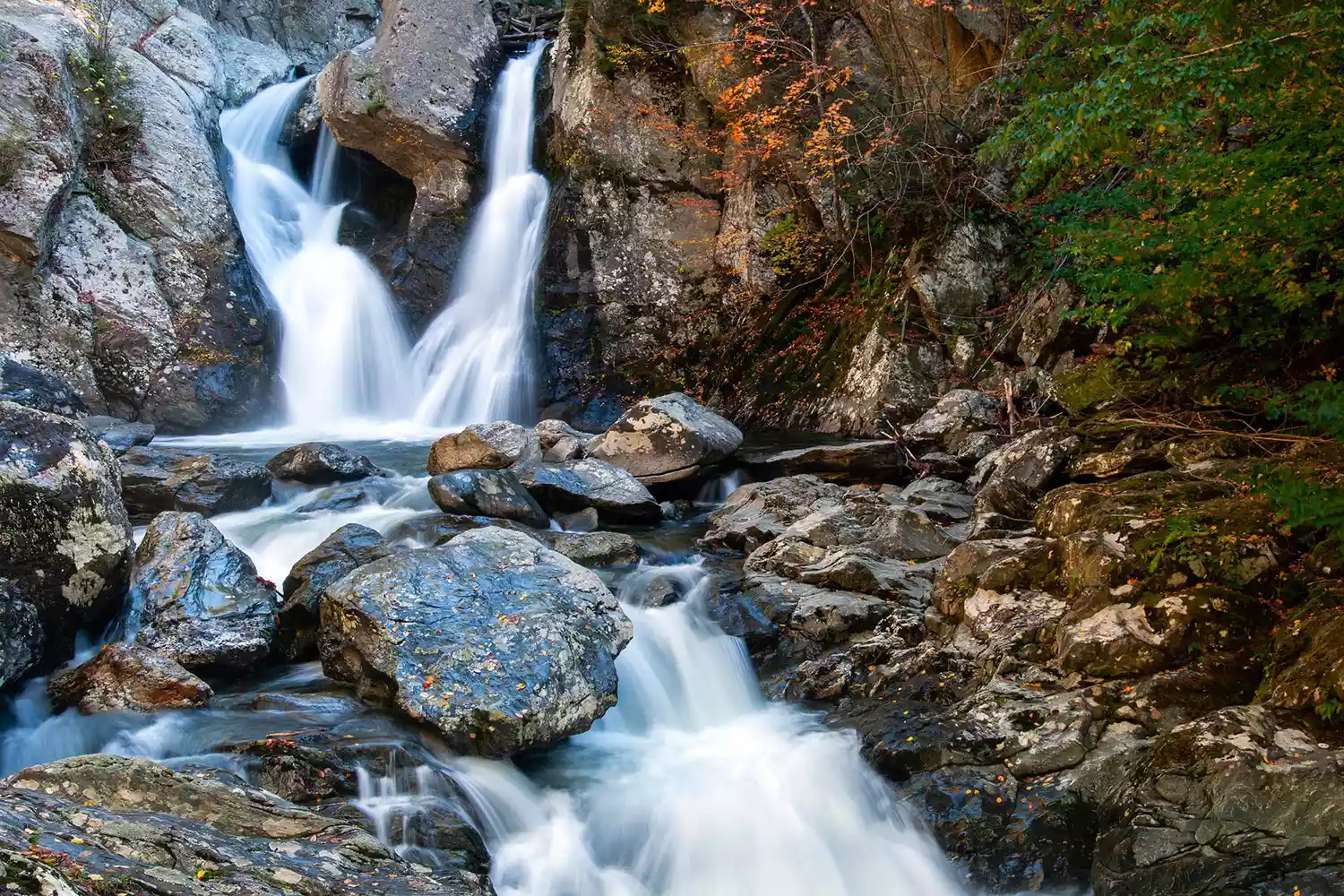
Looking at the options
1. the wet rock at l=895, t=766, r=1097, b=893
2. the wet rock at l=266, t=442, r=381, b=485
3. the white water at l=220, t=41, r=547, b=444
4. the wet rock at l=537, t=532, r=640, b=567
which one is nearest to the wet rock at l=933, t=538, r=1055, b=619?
the wet rock at l=895, t=766, r=1097, b=893

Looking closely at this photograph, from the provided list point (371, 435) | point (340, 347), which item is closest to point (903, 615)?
point (371, 435)

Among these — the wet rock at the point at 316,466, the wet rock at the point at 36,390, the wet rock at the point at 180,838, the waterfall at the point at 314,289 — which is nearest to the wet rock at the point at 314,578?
the wet rock at the point at 180,838

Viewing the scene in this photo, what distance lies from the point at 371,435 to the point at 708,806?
9.55m

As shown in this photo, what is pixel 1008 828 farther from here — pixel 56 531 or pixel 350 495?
pixel 350 495

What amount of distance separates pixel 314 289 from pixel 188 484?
7800 mm

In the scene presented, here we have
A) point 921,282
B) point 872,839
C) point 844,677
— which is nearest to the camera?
point 872,839

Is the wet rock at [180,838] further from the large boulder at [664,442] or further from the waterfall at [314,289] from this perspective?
the waterfall at [314,289]

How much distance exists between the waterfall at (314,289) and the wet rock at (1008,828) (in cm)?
1161

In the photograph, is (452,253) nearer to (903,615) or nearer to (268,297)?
(268,297)

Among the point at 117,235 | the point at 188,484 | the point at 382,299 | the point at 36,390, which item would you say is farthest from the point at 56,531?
the point at 382,299

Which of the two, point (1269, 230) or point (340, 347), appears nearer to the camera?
point (1269, 230)

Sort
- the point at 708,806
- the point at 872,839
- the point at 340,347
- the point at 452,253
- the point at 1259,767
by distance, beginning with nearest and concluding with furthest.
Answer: the point at 1259,767 < the point at 872,839 < the point at 708,806 < the point at 340,347 < the point at 452,253

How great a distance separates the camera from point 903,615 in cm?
605

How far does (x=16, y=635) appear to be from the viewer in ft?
17.0
